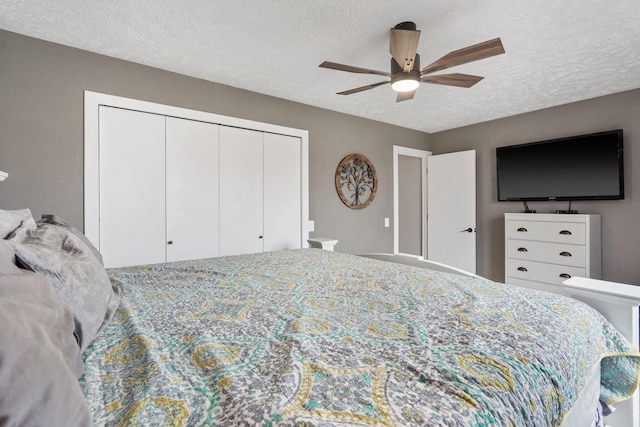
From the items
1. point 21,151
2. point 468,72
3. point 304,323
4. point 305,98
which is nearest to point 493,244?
point 468,72

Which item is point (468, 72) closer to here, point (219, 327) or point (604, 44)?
point (604, 44)

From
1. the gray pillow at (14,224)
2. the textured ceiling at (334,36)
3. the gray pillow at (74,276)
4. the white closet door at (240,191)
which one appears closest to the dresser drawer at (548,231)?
the textured ceiling at (334,36)

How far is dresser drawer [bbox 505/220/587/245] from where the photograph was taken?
3.18 meters

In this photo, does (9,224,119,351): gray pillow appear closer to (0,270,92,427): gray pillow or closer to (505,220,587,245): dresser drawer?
(0,270,92,427): gray pillow

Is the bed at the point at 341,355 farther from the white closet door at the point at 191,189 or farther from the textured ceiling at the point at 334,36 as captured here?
the textured ceiling at the point at 334,36

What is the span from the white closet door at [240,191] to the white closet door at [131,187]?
549mm

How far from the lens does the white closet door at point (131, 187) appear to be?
245 centimetres

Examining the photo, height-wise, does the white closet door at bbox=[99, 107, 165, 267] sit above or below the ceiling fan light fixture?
below

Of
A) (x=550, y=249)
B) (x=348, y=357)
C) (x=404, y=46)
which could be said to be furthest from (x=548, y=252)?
(x=348, y=357)

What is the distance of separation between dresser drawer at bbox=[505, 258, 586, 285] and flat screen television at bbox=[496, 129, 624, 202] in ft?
2.62

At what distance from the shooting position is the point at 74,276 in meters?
0.86

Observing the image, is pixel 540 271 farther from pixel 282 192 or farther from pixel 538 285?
pixel 282 192

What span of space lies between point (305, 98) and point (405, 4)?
1700 millimetres

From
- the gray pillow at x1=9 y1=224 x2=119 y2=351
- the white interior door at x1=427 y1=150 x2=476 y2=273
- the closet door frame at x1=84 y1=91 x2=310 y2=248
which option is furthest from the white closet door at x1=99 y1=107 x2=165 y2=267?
the white interior door at x1=427 y1=150 x2=476 y2=273
